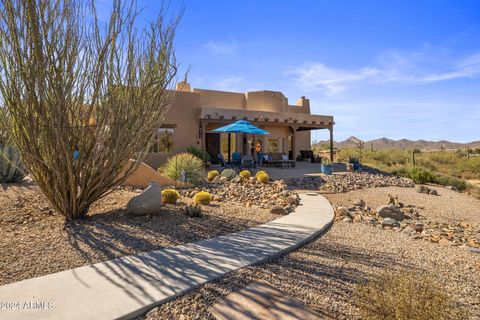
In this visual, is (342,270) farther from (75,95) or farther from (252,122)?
(252,122)

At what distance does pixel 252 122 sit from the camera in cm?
2036

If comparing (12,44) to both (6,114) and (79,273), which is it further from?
(79,273)

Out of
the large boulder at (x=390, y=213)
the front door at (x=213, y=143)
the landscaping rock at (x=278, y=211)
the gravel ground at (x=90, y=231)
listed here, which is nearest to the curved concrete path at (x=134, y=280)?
the gravel ground at (x=90, y=231)

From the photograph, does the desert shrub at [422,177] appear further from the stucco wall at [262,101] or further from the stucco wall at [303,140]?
the stucco wall at [262,101]

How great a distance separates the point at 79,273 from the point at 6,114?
3.67m

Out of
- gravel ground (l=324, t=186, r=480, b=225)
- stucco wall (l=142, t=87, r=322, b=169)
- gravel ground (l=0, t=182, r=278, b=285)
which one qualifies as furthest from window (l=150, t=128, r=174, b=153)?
gravel ground (l=324, t=186, r=480, b=225)

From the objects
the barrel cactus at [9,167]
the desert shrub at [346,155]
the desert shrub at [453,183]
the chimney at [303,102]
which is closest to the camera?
the barrel cactus at [9,167]

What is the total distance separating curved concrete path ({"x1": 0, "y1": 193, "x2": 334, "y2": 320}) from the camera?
2846 mm

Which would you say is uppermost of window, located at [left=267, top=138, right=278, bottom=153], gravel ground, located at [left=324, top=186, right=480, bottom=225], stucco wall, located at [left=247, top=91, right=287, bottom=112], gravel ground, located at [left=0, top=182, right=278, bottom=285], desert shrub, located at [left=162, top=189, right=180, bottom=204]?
stucco wall, located at [left=247, top=91, right=287, bottom=112]

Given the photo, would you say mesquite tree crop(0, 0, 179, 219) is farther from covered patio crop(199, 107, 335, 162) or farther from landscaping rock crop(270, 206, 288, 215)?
covered patio crop(199, 107, 335, 162)

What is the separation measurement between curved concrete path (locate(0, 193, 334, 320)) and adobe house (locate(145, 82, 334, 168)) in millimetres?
9483

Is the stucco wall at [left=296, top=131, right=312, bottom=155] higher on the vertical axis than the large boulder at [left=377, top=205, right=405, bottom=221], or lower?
higher

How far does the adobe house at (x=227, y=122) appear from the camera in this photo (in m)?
17.0

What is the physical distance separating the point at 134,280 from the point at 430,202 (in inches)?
457
